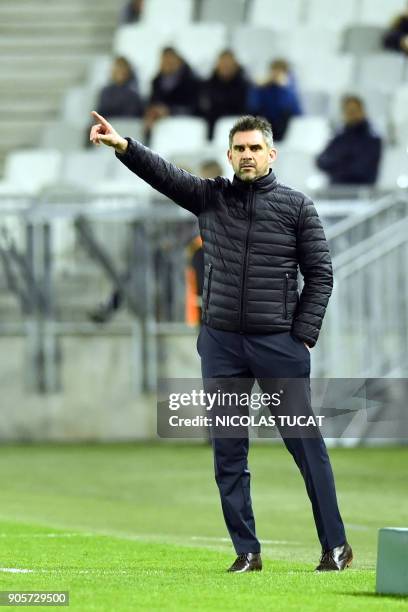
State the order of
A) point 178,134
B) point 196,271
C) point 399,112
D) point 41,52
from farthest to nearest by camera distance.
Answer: point 41,52 → point 178,134 → point 399,112 → point 196,271

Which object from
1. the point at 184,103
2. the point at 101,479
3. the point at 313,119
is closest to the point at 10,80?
the point at 184,103

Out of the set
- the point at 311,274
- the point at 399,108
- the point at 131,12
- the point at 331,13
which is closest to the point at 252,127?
the point at 311,274

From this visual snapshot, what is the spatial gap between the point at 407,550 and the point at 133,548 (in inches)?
118

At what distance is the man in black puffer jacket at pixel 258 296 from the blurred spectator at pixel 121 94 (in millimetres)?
14181

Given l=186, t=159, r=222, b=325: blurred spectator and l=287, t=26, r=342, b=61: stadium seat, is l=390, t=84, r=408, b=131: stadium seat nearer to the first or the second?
l=287, t=26, r=342, b=61: stadium seat

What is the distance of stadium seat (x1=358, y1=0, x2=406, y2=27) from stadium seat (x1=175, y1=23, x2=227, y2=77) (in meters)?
1.83

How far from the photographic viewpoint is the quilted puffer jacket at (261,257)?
8258 millimetres

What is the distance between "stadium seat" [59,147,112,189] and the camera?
72.1 feet

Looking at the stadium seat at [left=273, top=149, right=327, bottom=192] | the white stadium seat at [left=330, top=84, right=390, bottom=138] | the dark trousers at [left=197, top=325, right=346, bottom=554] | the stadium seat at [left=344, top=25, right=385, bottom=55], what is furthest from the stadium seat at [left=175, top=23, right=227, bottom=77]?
the dark trousers at [left=197, top=325, right=346, bottom=554]

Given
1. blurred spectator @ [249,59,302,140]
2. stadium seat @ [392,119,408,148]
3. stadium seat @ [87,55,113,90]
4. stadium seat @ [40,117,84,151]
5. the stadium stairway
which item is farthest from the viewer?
the stadium stairway

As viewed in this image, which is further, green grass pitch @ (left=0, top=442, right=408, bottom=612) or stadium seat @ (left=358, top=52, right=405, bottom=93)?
stadium seat @ (left=358, top=52, right=405, bottom=93)

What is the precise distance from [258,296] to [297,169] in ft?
38.3

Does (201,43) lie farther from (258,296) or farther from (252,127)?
(258,296)

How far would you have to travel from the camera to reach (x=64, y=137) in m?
23.2
